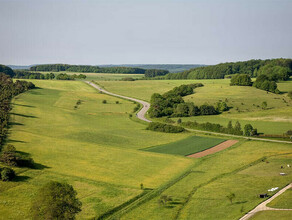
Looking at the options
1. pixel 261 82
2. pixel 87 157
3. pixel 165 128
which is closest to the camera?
pixel 87 157

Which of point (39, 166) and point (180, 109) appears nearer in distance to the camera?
point (39, 166)

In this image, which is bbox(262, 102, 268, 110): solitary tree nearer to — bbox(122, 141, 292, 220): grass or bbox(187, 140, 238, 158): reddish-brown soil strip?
bbox(187, 140, 238, 158): reddish-brown soil strip

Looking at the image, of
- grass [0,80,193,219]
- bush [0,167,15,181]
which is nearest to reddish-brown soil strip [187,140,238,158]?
grass [0,80,193,219]

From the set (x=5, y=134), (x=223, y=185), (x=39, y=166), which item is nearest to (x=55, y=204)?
(x=39, y=166)

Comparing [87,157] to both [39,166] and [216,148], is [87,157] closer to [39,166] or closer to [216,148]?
[39,166]

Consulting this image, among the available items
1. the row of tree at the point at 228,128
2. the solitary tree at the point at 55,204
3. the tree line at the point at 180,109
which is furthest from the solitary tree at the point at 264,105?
the solitary tree at the point at 55,204

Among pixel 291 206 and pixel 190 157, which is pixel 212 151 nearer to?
pixel 190 157

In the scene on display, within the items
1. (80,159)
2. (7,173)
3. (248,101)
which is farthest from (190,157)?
(248,101)
